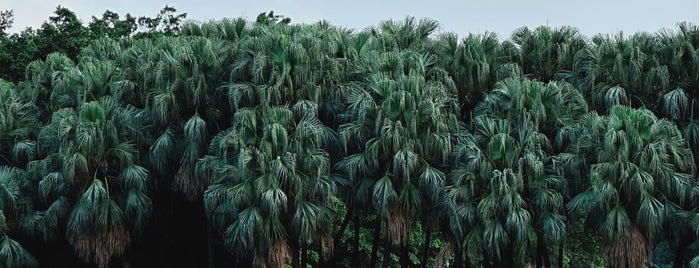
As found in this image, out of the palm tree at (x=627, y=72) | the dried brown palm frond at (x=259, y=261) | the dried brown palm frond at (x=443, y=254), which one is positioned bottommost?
the dried brown palm frond at (x=443, y=254)

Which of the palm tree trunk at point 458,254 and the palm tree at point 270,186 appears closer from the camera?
the palm tree at point 270,186

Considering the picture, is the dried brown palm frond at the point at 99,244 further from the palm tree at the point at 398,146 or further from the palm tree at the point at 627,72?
the palm tree at the point at 627,72

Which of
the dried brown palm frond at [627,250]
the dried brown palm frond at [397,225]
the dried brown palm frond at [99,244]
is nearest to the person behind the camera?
the dried brown palm frond at [627,250]

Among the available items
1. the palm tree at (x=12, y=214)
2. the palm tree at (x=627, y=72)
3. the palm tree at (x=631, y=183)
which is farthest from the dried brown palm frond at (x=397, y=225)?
the palm tree at (x=12, y=214)

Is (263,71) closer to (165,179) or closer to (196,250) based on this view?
(165,179)

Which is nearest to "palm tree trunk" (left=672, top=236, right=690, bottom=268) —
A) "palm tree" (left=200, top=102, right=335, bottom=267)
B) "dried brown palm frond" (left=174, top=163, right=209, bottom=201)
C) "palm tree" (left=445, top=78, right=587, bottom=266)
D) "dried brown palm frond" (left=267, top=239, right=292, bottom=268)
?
"palm tree" (left=445, top=78, right=587, bottom=266)

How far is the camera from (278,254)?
19.6m

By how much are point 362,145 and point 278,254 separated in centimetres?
366

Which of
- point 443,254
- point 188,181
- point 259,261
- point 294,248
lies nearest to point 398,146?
point 294,248

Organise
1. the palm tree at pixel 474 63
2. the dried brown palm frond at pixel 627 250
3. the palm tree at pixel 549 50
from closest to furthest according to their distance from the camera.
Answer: the dried brown palm frond at pixel 627 250 → the palm tree at pixel 474 63 → the palm tree at pixel 549 50

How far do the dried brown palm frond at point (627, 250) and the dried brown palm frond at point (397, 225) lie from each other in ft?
15.9

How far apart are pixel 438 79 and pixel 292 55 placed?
4.20m

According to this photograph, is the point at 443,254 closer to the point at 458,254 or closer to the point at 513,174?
the point at 458,254

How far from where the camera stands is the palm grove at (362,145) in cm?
1962
